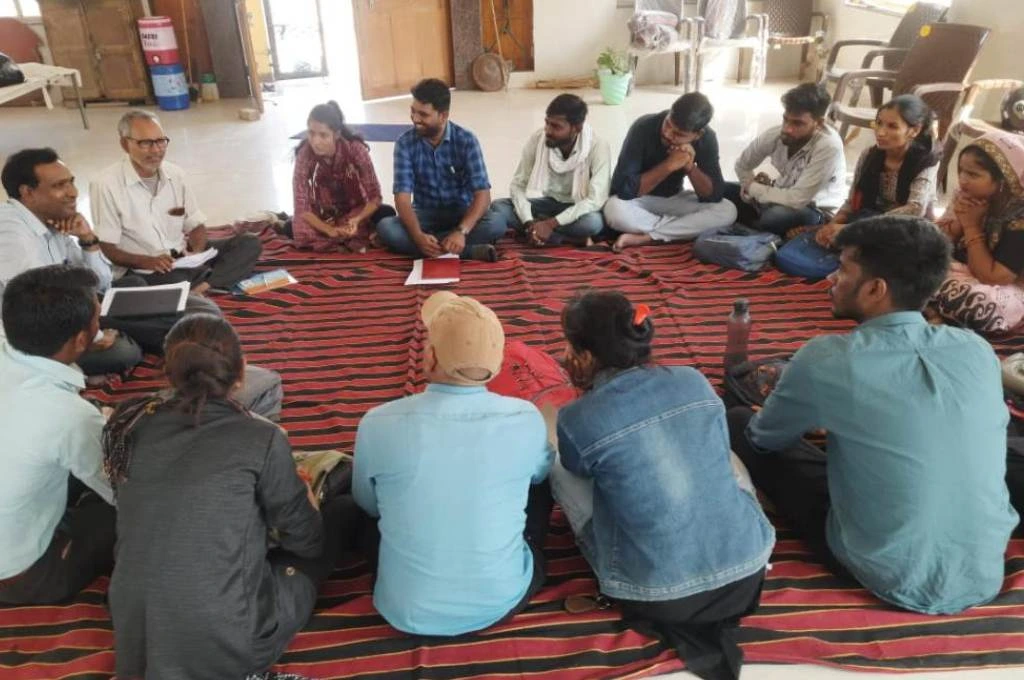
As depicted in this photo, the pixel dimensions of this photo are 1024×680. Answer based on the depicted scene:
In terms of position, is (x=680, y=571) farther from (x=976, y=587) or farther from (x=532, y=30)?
(x=532, y=30)

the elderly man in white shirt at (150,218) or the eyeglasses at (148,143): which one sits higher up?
the eyeglasses at (148,143)

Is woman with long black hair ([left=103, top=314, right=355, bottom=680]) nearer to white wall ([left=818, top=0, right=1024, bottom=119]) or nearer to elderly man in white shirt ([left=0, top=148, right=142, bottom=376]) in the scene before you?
elderly man in white shirt ([left=0, top=148, right=142, bottom=376])

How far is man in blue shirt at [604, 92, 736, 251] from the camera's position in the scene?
3711mm

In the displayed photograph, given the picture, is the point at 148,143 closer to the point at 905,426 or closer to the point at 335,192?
the point at 335,192

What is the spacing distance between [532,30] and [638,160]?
4938 millimetres

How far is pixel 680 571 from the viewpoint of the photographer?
1.63 meters

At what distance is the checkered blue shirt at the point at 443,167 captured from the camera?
3.67m

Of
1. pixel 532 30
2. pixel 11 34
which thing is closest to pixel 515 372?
pixel 532 30

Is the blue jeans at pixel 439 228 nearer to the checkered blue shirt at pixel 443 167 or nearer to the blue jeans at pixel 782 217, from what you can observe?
the checkered blue shirt at pixel 443 167

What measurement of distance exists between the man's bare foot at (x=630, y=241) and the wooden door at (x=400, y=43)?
4711 millimetres

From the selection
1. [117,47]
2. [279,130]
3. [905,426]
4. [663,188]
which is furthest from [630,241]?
[117,47]

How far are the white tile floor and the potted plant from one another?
14 centimetres

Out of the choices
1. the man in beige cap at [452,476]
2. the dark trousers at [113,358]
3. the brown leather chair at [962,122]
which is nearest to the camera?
the man in beige cap at [452,476]

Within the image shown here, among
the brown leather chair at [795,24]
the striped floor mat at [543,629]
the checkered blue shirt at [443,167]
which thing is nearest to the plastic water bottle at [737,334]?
the striped floor mat at [543,629]
